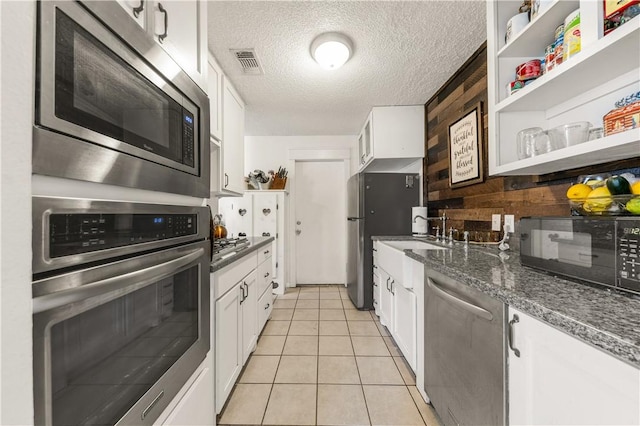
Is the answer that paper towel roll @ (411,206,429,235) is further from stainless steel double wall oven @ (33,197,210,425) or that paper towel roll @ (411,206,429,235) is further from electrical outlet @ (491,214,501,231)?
stainless steel double wall oven @ (33,197,210,425)

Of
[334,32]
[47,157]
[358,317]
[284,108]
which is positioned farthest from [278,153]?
[47,157]

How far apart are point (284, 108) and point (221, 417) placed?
2.79 metres

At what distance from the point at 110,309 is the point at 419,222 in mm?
2674

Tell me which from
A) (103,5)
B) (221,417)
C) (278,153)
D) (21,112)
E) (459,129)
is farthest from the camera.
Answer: (278,153)

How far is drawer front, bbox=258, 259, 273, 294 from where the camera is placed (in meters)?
2.21

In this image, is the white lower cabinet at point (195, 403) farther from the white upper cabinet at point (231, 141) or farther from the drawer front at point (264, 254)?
the white upper cabinet at point (231, 141)

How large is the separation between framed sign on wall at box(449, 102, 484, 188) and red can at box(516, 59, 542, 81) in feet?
2.24

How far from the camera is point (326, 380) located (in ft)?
5.47

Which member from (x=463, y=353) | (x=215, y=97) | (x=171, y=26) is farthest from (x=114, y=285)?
(x=215, y=97)

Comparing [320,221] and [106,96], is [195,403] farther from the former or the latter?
[320,221]

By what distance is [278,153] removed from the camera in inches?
153

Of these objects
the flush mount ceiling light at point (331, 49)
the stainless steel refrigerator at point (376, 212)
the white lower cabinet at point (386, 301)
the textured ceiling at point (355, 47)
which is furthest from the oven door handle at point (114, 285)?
the stainless steel refrigerator at point (376, 212)

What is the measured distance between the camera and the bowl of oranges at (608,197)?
778 mm

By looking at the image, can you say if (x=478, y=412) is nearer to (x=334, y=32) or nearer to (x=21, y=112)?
(x=21, y=112)
